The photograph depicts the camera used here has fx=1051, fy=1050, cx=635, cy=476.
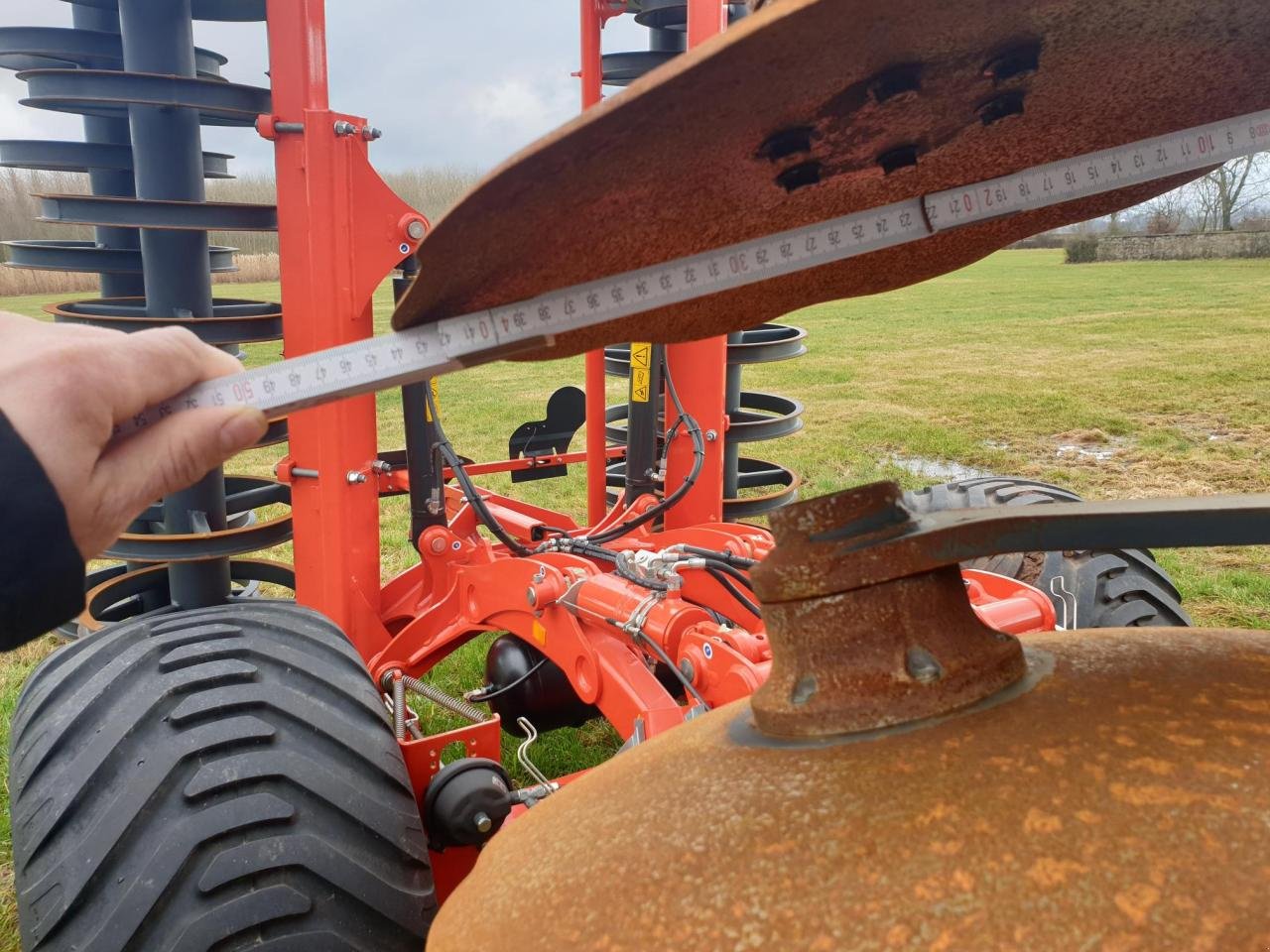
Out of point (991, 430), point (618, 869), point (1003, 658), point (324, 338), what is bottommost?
point (991, 430)

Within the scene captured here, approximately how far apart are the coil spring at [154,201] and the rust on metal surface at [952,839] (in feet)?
8.68

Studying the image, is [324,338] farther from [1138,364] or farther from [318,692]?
[1138,364]

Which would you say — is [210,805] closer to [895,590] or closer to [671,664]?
[671,664]

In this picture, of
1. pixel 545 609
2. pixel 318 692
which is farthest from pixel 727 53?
pixel 545 609

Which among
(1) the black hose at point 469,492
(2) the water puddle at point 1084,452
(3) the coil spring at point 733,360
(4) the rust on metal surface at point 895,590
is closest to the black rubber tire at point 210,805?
(4) the rust on metal surface at point 895,590

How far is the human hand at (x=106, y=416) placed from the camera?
38.1 inches

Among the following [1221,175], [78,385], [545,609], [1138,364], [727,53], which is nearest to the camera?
[727,53]

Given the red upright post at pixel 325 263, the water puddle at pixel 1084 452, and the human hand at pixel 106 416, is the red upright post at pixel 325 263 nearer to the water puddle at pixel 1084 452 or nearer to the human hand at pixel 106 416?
the human hand at pixel 106 416

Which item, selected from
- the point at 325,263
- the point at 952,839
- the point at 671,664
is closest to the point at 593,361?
the point at 325,263

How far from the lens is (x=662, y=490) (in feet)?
15.1

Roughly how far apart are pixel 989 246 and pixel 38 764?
1.91 meters

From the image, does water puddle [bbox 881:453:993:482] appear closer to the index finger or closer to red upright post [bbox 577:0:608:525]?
red upright post [bbox 577:0:608:525]

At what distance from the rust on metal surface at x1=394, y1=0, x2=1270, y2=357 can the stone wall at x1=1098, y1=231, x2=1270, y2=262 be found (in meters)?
39.4

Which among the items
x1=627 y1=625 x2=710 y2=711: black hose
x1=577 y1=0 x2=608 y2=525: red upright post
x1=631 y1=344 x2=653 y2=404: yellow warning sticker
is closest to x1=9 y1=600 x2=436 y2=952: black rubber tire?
x1=627 y1=625 x2=710 y2=711: black hose
